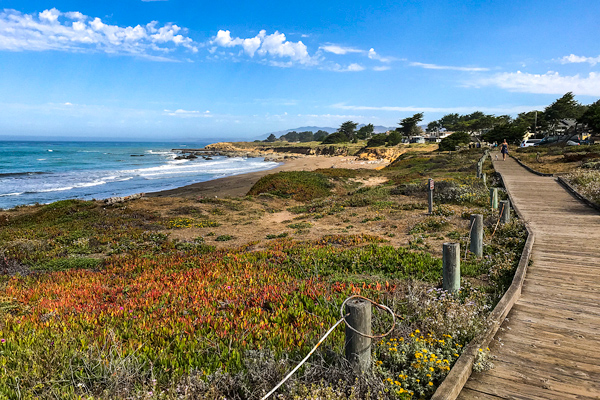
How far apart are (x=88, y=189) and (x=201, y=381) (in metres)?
42.0

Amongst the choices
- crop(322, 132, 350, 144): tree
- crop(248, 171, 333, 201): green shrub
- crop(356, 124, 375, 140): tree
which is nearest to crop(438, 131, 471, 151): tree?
crop(248, 171, 333, 201): green shrub

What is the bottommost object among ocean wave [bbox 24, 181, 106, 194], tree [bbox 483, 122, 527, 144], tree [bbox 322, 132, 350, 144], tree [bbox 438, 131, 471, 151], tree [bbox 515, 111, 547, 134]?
ocean wave [bbox 24, 181, 106, 194]

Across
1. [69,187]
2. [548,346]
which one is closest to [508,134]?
[548,346]

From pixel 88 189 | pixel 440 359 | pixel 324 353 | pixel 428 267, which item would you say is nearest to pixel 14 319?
pixel 324 353

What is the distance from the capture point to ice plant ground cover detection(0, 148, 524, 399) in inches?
145

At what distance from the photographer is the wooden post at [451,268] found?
5715 mm

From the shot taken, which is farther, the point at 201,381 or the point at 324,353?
the point at 324,353

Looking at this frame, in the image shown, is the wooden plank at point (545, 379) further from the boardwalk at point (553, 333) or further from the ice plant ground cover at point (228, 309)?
the ice plant ground cover at point (228, 309)

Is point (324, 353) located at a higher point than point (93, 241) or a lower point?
higher

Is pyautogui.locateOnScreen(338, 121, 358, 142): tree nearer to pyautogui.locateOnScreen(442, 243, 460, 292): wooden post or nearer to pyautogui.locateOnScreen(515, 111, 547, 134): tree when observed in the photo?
pyautogui.locateOnScreen(515, 111, 547, 134): tree

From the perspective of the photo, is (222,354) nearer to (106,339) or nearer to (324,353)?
(324,353)

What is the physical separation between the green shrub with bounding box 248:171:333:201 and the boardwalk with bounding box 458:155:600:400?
19.2 m

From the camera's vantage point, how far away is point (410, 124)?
106438 mm

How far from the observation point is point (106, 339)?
185 inches
